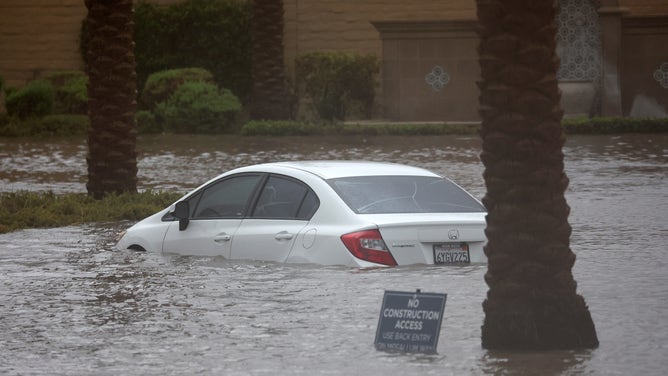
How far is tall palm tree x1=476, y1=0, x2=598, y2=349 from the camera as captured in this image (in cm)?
925

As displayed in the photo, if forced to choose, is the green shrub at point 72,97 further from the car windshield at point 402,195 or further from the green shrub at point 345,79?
the car windshield at point 402,195

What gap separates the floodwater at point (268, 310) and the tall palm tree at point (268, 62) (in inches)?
680

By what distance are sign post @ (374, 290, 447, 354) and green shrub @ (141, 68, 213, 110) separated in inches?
1107

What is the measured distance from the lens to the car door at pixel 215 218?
1314cm

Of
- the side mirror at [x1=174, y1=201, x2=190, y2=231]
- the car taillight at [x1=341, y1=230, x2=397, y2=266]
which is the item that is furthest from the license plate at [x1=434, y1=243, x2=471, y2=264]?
the side mirror at [x1=174, y1=201, x2=190, y2=231]

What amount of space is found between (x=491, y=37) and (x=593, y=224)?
8643 mm

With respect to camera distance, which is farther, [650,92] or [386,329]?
[650,92]

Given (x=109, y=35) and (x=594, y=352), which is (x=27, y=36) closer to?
(x=109, y=35)

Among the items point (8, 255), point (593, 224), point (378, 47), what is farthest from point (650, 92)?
point (8, 255)

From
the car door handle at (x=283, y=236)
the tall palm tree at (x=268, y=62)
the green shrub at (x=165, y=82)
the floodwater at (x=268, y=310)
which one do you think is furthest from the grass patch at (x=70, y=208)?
the green shrub at (x=165, y=82)

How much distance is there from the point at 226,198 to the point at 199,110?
2185cm

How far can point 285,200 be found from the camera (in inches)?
504

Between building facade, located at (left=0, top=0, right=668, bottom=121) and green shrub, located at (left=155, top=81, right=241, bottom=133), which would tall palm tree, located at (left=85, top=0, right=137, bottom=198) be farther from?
green shrub, located at (left=155, top=81, right=241, bottom=133)

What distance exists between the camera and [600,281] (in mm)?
12773
